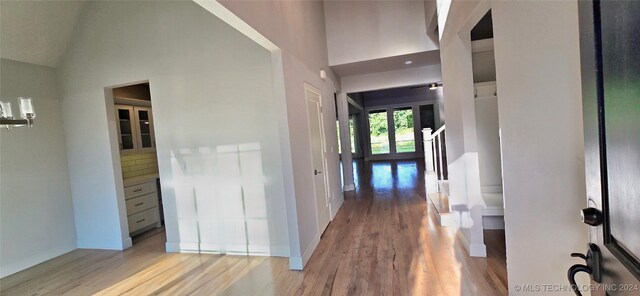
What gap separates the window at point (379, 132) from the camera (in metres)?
11.4

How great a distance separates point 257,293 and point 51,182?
333 cm

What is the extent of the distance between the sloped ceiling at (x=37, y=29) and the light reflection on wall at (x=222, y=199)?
212 cm

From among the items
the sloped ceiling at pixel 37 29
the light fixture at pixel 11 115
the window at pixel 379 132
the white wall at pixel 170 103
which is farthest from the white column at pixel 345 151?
the window at pixel 379 132

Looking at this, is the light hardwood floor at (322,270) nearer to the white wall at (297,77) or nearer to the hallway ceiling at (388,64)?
the white wall at (297,77)

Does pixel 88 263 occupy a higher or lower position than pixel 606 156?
lower

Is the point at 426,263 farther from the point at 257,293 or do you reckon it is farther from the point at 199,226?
the point at 199,226

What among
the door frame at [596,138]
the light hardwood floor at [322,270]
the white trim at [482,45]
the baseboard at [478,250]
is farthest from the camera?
the white trim at [482,45]

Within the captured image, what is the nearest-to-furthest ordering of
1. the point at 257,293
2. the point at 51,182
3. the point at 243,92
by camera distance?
the point at 257,293
the point at 243,92
the point at 51,182

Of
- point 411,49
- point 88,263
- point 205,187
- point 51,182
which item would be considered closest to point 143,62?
point 205,187

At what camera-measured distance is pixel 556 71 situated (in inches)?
59.3

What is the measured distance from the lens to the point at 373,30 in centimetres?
468

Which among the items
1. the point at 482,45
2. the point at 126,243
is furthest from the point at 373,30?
the point at 126,243

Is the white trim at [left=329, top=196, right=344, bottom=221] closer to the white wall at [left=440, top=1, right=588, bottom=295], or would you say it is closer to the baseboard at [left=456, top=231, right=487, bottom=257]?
the baseboard at [left=456, top=231, right=487, bottom=257]

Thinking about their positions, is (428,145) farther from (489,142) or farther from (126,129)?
(126,129)
